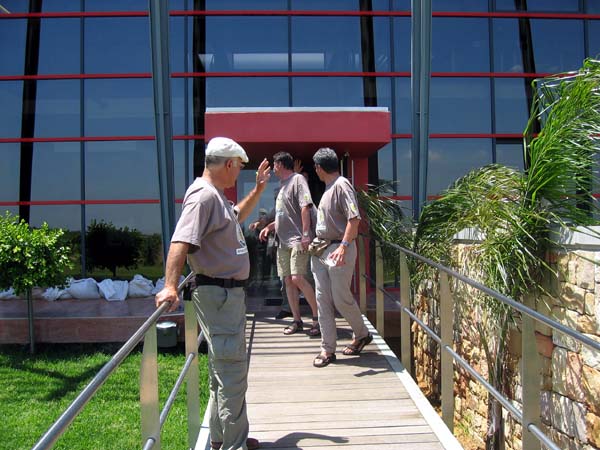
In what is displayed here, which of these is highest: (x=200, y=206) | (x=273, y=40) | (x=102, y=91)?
(x=273, y=40)

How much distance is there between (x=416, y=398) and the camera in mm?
4340

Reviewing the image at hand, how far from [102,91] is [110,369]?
37.0 feet

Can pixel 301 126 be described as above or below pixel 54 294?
above

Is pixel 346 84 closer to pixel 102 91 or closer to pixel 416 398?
pixel 102 91

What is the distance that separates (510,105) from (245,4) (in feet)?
19.5

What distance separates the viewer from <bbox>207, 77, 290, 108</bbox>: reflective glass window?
A: 474 inches

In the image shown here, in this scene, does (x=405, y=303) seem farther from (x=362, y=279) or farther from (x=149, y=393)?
(x=149, y=393)

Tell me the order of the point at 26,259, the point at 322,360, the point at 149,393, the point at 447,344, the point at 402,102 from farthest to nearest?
the point at 402,102 < the point at 26,259 < the point at 322,360 < the point at 447,344 < the point at 149,393

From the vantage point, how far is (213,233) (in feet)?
9.99

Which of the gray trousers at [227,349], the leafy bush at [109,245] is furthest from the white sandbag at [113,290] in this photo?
the gray trousers at [227,349]

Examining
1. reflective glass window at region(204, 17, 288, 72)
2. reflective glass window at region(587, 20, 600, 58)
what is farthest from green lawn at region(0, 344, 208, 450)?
reflective glass window at region(587, 20, 600, 58)

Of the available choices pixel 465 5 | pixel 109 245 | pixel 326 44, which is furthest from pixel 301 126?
pixel 465 5

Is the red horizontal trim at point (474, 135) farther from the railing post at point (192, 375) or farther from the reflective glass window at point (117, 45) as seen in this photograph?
the railing post at point (192, 375)

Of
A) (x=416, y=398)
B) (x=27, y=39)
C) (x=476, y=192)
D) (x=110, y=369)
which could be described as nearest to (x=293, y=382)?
(x=416, y=398)
